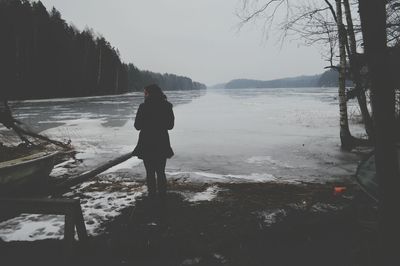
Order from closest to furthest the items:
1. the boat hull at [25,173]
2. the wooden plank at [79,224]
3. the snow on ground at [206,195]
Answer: the wooden plank at [79,224] < the boat hull at [25,173] < the snow on ground at [206,195]

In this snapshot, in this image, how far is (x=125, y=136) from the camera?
14.5m

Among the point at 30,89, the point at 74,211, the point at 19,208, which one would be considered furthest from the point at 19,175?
the point at 30,89

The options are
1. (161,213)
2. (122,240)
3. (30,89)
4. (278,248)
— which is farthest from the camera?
(30,89)

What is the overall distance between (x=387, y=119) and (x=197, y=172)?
17.8ft

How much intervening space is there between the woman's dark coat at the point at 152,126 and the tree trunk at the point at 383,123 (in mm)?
3122

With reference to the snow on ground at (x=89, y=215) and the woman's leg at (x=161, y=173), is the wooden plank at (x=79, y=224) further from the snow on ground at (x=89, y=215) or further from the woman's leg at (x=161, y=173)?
the woman's leg at (x=161, y=173)

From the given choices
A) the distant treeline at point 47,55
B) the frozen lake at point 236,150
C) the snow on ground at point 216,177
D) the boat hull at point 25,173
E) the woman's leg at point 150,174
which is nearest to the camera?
the woman's leg at point 150,174

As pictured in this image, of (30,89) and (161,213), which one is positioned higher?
(30,89)

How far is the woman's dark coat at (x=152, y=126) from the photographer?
16.9 ft

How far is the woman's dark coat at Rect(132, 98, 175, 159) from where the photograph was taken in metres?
5.16

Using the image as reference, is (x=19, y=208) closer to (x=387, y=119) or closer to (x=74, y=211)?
(x=74, y=211)

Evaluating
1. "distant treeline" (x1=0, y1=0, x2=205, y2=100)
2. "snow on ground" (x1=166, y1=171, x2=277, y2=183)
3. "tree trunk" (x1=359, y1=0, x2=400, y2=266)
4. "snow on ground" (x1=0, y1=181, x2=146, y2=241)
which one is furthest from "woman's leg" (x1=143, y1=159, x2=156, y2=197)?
"distant treeline" (x1=0, y1=0, x2=205, y2=100)

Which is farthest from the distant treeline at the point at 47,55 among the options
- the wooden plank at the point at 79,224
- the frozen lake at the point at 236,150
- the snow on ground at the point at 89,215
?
the wooden plank at the point at 79,224

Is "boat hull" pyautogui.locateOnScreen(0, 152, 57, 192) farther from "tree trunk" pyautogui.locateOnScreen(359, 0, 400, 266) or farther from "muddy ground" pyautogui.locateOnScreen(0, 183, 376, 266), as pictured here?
"tree trunk" pyautogui.locateOnScreen(359, 0, 400, 266)
